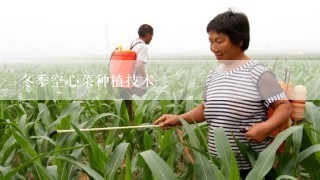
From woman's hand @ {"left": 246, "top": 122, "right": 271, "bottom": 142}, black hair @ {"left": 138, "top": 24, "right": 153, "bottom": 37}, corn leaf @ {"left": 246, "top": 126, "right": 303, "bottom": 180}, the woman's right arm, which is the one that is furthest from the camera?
black hair @ {"left": 138, "top": 24, "right": 153, "bottom": 37}

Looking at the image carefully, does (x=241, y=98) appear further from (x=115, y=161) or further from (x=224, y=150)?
(x=115, y=161)

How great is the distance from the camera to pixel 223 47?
1.51 m

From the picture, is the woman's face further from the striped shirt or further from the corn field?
the corn field

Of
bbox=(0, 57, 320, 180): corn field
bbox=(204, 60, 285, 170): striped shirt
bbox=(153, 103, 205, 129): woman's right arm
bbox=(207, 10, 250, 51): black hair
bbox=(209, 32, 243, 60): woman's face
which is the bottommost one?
bbox=(0, 57, 320, 180): corn field

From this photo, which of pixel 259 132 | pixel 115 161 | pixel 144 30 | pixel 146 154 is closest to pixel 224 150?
pixel 259 132

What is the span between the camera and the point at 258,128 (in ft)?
4.83

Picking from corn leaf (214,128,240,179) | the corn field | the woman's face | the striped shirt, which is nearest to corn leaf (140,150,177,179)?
the corn field

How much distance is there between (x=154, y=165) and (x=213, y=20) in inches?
21.4

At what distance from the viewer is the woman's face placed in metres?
1.51

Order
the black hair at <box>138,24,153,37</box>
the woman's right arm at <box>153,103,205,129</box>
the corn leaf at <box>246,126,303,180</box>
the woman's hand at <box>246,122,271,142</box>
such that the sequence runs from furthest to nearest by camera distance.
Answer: the black hair at <box>138,24,153,37</box>
the woman's right arm at <box>153,103,205,129</box>
the woman's hand at <box>246,122,271,142</box>
the corn leaf at <box>246,126,303,180</box>

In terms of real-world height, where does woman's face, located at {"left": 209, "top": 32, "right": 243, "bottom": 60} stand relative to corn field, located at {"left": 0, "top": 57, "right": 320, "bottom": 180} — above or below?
above

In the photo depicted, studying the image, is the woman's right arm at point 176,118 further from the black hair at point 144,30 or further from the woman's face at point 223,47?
the black hair at point 144,30

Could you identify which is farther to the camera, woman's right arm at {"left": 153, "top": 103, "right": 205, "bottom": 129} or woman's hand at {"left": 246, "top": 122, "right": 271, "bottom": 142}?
woman's right arm at {"left": 153, "top": 103, "right": 205, "bottom": 129}

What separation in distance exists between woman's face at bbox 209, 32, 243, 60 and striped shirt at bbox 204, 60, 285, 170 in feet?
0.20
